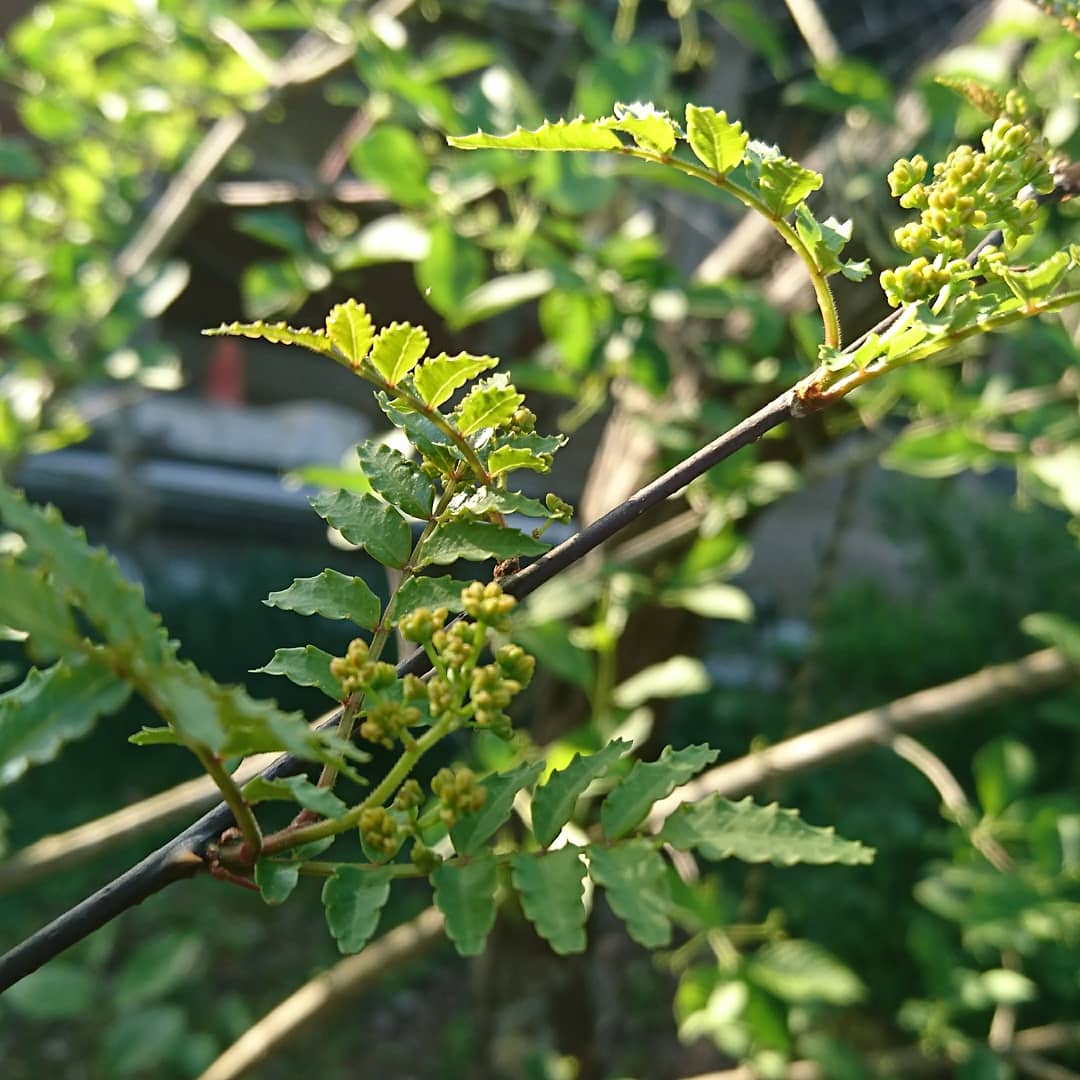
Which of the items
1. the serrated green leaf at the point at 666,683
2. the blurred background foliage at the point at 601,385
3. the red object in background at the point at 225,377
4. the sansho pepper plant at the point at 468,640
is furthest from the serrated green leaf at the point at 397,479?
the red object in background at the point at 225,377

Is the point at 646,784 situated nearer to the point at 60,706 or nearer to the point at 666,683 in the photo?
the point at 60,706

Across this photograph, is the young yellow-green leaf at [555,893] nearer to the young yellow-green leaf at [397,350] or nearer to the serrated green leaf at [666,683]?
the young yellow-green leaf at [397,350]

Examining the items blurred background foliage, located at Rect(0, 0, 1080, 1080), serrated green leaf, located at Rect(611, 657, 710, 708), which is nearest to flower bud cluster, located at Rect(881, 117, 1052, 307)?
blurred background foliage, located at Rect(0, 0, 1080, 1080)

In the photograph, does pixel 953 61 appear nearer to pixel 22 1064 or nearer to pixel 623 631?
pixel 623 631

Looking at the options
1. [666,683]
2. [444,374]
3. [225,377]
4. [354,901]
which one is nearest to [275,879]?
[354,901]

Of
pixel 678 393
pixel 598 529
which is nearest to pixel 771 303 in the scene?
pixel 678 393

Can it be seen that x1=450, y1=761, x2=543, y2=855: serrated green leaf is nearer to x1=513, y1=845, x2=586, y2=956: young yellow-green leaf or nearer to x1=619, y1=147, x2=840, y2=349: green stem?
x1=513, y1=845, x2=586, y2=956: young yellow-green leaf
